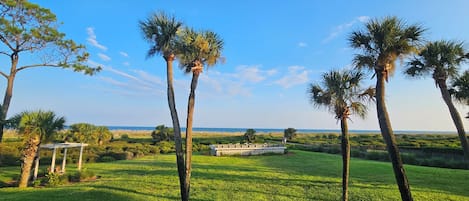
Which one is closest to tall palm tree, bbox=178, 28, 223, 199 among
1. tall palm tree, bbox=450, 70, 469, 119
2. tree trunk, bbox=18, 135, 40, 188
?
tree trunk, bbox=18, 135, 40, 188

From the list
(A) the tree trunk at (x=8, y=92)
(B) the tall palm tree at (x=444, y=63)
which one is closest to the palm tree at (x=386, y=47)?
(B) the tall palm tree at (x=444, y=63)

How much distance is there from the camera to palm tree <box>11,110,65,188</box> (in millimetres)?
10461

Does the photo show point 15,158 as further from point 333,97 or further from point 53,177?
point 333,97

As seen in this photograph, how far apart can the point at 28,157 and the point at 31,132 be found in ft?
3.48

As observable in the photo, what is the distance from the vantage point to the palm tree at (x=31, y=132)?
1046 cm

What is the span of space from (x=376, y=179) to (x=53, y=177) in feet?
47.5

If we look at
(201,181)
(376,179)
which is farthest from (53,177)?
(376,179)

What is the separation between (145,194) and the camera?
8758 millimetres

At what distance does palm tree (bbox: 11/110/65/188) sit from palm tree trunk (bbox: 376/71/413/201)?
43.0ft

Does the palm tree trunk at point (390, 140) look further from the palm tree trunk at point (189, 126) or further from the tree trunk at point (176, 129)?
the tree trunk at point (176, 129)

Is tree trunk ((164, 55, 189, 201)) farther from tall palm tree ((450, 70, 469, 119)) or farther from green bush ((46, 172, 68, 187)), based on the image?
tall palm tree ((450, 70, 469, 119))

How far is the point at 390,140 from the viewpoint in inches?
245

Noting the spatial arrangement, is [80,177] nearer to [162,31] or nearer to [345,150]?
[162,31]

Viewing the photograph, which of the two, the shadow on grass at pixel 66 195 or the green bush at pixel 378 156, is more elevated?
the green bush at pixel 378 156
